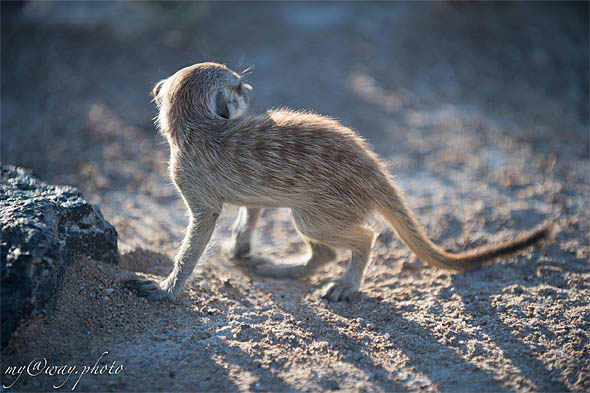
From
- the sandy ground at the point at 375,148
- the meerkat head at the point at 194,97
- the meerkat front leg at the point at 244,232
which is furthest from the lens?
the meerkat front leg at the point at 244,232

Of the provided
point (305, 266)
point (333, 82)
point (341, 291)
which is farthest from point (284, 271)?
point (333, 82)

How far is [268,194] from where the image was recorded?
3.41 metres

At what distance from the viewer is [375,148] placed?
6418 millimetres

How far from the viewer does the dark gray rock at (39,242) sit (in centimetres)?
261

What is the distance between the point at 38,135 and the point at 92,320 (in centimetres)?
435

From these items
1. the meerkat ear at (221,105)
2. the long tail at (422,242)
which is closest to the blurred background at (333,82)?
the meerkat ear at (221,105)

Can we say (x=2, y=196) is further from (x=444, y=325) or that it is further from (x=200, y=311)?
(x=444, y=325)

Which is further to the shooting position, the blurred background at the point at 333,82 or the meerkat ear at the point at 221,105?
the blurred background at the point at 333,82

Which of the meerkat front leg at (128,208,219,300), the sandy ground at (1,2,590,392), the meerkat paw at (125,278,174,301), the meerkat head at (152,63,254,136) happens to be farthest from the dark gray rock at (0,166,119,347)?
the meerkat head at (152,63,254,136)

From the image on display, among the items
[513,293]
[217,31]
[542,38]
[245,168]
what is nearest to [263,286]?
[245,168]

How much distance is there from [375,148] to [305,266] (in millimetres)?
2814

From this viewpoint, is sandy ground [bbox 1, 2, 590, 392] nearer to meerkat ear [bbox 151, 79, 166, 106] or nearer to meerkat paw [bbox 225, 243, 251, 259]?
meerkat paw [bbox 225, 243, 251, 259]

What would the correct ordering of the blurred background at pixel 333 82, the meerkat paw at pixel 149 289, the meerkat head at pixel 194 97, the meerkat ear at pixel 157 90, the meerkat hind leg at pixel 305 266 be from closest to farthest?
the meerkat paw at pixel 149 289 → the meerkat head at pixel 194 97 → the meerkat ear at pixel 157 90 → the meerkat hind leg at pixel 305 266 → the blurred background at pixel 333 82

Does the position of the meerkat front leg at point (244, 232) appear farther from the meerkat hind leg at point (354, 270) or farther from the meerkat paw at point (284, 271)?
the meerkat hind leg at point (354, 270)
